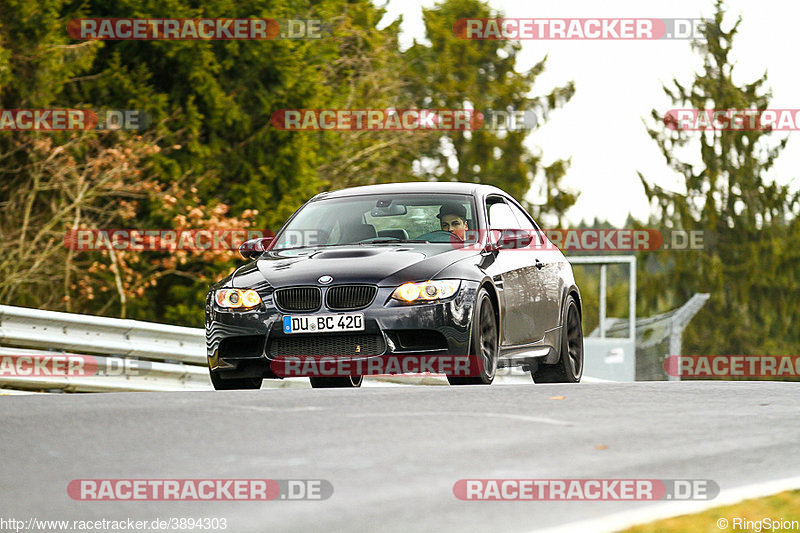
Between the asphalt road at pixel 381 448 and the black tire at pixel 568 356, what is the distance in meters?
3.06

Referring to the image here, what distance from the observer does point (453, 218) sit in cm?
1140

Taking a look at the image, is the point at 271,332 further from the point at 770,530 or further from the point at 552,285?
the point at 770,530

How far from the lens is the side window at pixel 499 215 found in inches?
463

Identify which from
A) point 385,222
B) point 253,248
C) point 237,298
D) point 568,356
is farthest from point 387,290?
point 568,356

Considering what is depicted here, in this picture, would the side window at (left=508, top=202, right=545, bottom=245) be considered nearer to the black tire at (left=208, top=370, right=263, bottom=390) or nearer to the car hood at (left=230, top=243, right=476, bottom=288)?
the car hood at (left=230, top=243, right=476, bottom=288)

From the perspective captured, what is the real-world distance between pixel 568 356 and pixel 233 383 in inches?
134

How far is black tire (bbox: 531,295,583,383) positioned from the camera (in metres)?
12.5

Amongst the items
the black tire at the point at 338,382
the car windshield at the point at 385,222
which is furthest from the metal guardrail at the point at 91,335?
the car windshield at the point at 385,222

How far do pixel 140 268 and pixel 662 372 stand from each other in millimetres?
14169

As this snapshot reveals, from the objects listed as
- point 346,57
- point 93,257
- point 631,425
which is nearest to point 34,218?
point 93,257

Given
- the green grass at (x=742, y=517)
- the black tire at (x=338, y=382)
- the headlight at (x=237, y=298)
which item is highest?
the headlight at (x=237, y=298)

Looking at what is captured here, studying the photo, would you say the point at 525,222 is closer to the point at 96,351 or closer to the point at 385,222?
the point at 385,222

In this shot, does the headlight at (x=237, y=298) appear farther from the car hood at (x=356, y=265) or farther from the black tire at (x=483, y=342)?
the black tire at (x=483, y=342)

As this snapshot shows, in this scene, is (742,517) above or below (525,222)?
below
